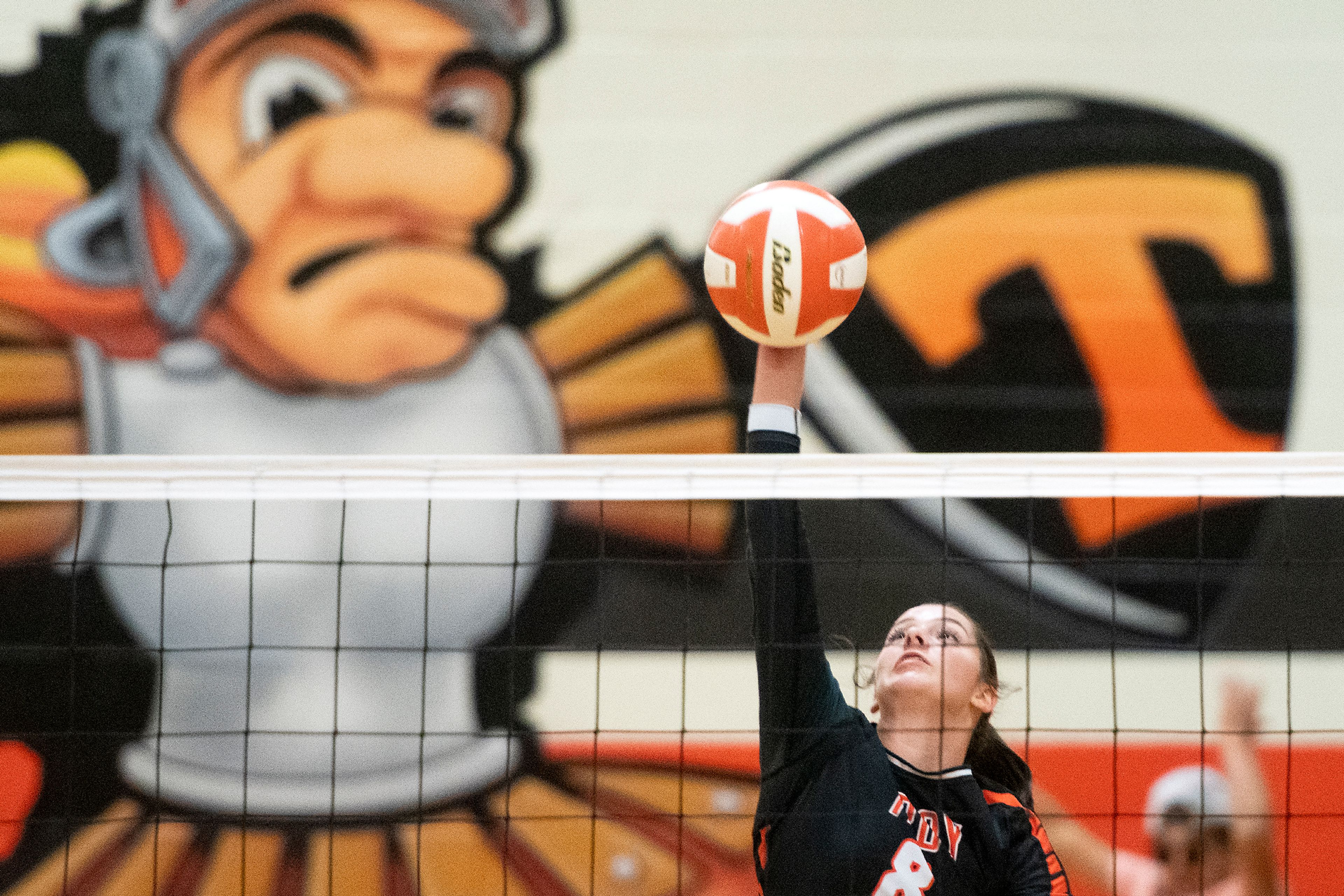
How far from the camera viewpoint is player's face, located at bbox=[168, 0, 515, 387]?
404 centimetres

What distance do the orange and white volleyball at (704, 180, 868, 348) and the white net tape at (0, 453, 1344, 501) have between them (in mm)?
344

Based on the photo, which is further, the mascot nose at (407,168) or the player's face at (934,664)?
the mascot nose at (407,168)

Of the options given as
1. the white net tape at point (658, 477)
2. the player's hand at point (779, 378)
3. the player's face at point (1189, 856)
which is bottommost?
the player's face at point (1189, 856)

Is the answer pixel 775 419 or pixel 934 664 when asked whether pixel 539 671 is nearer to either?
pixel 934 664

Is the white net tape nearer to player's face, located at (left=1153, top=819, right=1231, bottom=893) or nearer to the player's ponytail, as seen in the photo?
the player's ponytail

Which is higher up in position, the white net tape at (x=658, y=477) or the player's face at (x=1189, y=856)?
the white net tape at (x=658, y=477)

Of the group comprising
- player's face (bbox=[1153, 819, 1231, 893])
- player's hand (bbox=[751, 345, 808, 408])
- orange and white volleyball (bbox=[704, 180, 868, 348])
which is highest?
orange and white volleyball (bbox=[704, 180, 868, 348])

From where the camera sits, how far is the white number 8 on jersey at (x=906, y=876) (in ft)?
6.88

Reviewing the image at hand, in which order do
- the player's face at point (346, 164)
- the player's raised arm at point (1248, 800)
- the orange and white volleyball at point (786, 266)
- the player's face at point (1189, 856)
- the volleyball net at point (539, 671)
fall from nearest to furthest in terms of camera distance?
1. the orange and white volleyball at point (786, 266)
2. the player's raised arm at point (1248, 800)
3. the player's face at point (1189, 856)
4. the volleyball net at point (539, 671)
5. the player's face at point (346, 164)

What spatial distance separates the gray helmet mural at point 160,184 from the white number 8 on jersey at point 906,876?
294 centimetres

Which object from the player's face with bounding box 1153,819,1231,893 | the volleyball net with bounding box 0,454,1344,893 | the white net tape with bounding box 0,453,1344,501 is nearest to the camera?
the white net tape with bounding box 0,453,1344,501

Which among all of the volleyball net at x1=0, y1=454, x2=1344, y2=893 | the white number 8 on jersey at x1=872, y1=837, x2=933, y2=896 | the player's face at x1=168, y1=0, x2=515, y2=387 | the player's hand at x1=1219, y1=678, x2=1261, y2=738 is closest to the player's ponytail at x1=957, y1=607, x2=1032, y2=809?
the white number 8 on jersey at x1=872, y1=837, x2=933, y2=896

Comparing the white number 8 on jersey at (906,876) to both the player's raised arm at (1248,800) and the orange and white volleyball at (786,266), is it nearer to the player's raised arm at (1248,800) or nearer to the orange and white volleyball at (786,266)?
the orange and white volleyball at (786,266)

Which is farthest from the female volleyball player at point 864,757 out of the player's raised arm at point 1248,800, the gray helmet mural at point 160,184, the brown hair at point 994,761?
the gray helmet mural at point 160,184
